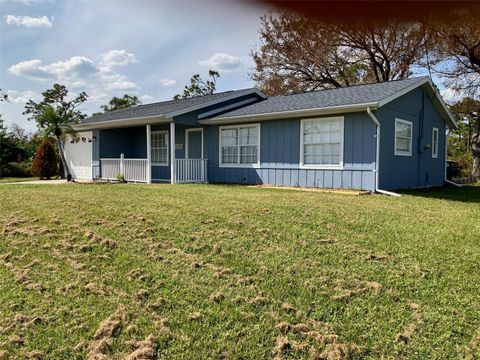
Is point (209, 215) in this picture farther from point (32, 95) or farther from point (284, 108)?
point (32, 95)

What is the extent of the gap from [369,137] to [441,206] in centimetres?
298

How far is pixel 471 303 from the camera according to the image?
3.53 metres

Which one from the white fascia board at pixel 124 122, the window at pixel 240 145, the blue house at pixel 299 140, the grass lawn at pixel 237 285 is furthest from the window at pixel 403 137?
the white fascia board at pixel 124 122

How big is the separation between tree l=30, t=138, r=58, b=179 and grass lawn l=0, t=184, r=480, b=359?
1317 centimetres

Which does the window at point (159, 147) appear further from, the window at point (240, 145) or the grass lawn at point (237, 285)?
the grass lawn at point (237, 285)

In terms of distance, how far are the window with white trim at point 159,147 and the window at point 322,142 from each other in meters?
6.06

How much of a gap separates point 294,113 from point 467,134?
83.1 feet

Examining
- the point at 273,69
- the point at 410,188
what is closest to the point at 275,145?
the point at 410,188

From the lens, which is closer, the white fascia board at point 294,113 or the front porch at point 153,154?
the white fascia board at point 294,113

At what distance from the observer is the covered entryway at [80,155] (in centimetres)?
1711

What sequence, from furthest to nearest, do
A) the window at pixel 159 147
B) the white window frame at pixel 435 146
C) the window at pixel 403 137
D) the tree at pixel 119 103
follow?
1. the tree at pixel 119 103
2. the window at pixel 159 147
3. the white window frame at pixel 435 146
4. the window at pixel 403 137

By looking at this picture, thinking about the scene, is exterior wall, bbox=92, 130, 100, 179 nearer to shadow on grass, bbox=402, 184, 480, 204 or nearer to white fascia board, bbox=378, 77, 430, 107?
white fascia board, bbox=378, 77, 430, 107

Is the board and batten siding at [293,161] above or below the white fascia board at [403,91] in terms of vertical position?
below

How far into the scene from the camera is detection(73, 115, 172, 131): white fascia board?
1352cm
